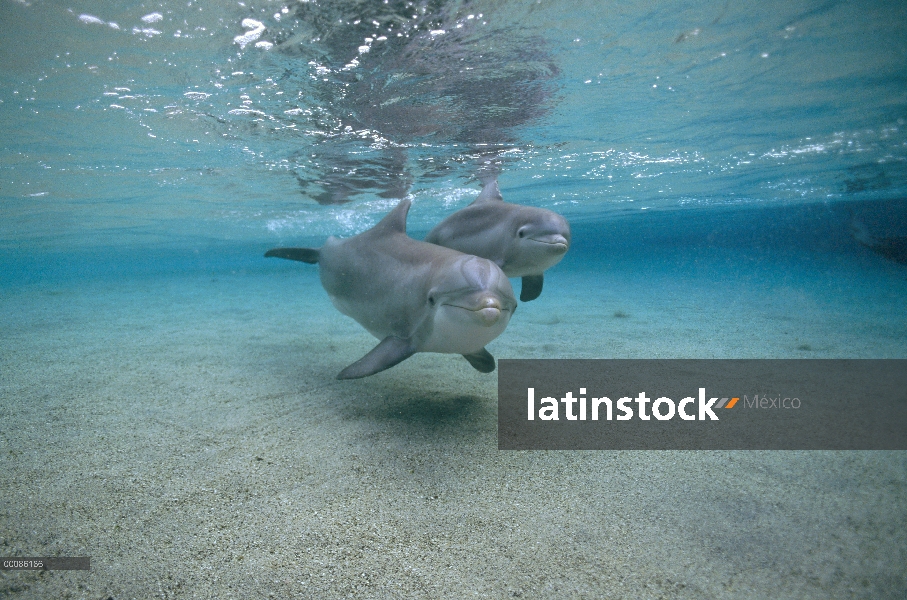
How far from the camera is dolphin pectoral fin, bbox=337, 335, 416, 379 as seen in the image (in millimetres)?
3914

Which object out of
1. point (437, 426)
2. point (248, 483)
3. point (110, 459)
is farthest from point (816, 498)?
point (110, 459)

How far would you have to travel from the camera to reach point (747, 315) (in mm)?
12305

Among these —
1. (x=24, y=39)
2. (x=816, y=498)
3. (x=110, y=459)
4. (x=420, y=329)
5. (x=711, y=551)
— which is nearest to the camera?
(x=711, y=551)

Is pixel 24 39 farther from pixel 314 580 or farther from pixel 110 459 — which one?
pixel 314 580

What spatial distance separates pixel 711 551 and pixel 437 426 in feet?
7.73

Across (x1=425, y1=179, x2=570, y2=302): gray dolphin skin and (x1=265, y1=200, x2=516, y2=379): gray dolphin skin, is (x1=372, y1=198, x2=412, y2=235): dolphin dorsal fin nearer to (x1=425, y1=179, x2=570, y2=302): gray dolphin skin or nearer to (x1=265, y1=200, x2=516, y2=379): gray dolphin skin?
(x1=265, y1=200, x2=516, y2=379): gray dolphin skin

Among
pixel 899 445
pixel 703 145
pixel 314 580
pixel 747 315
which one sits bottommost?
pixel 747 315

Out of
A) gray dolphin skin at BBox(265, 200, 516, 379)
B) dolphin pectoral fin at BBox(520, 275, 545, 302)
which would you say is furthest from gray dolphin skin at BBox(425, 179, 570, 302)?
gray dolphin skin at BBox(265, 200, 516, 379)

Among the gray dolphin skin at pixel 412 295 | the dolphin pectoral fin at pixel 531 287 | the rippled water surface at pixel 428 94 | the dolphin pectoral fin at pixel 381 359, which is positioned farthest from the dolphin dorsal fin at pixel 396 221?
the rippled water surface at pixel 428 94

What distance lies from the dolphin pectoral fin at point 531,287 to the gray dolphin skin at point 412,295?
4.68ft

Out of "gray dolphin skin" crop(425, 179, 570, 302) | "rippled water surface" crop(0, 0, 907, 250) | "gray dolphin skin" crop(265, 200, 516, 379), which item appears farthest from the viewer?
"rippled water surface" crop(0, 0, 907, 250)

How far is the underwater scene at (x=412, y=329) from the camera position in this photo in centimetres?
246

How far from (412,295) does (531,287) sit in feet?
6.94

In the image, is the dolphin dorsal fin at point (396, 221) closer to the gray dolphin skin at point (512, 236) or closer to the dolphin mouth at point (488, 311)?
the gray dolphin skin at point (512, 236)
